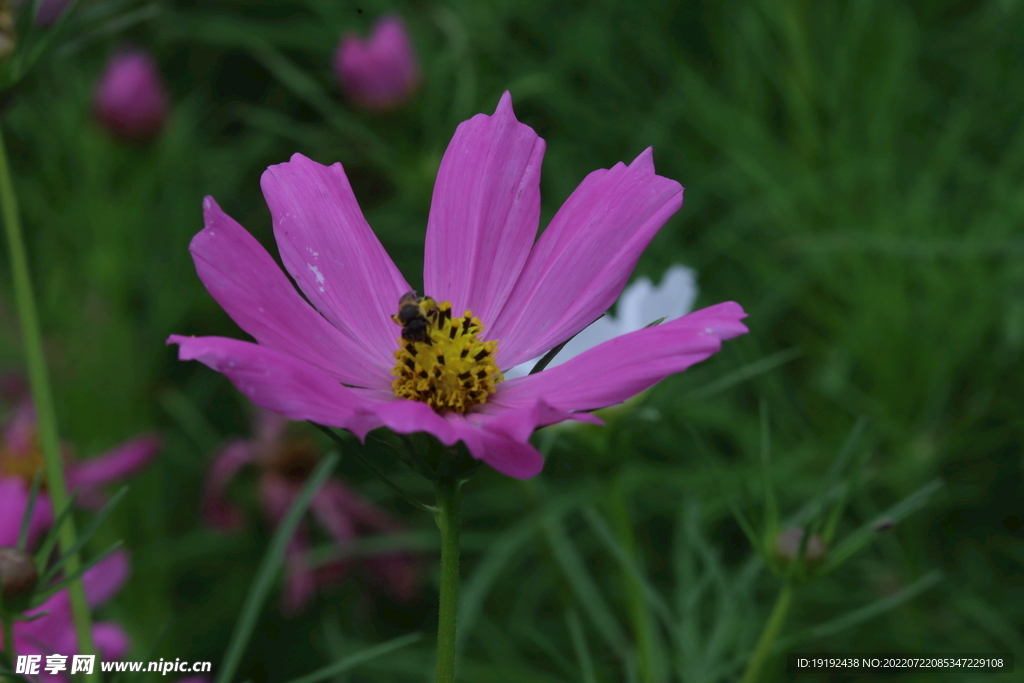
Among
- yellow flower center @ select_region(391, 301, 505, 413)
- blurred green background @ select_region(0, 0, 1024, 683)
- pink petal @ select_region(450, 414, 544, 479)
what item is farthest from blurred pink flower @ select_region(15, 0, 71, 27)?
pink petal @ select_region(450, 414, 544, 479)

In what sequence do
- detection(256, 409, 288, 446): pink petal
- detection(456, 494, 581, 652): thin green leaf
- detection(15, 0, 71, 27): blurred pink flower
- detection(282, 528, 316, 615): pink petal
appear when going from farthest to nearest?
detection(15, 0, 71, 27): blurred pink flower → detection(256, 409, 288, 446): pink petal → detection(282, 528, 316, 615): pink petal → detection(456, 494, 581, 652): thin green leaf

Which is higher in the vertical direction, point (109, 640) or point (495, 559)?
point (495, 559)

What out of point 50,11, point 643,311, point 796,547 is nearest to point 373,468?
point 796,547

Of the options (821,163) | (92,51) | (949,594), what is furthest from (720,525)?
(92,51)

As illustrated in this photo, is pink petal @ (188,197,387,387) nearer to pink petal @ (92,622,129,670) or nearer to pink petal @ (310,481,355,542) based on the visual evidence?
pink petal @ (92,622,129,670)

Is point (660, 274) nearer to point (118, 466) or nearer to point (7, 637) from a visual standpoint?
point (118, 466)

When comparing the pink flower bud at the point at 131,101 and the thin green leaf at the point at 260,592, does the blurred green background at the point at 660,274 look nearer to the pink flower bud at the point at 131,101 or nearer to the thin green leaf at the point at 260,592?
the pink flower bud at the point at 131,101

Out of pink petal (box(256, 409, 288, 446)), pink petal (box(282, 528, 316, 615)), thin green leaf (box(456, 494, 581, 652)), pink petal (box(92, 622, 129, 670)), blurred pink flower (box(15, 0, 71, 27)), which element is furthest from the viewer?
blurred pink flower (box(15, 0, 71, 27))
